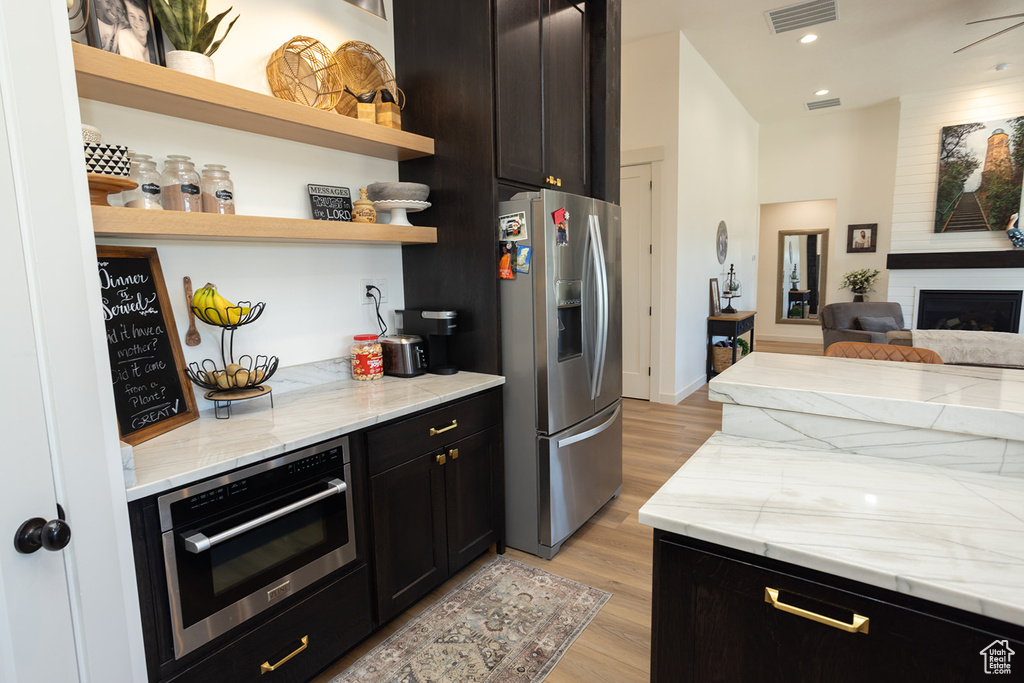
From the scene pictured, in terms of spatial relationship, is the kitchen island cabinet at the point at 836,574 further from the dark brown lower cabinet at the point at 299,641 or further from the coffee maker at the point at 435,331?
the coffee maker at the point at 435,331

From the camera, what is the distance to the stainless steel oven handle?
51.3 inches

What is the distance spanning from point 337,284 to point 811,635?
2127mm

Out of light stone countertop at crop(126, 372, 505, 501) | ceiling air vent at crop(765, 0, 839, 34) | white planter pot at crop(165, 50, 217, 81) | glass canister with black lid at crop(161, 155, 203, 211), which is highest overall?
ceiling air vent at crop(765, 0, 839, 34)

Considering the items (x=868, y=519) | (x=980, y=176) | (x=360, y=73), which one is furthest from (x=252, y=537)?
(x=980, y=176)

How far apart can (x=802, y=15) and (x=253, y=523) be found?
543 cm

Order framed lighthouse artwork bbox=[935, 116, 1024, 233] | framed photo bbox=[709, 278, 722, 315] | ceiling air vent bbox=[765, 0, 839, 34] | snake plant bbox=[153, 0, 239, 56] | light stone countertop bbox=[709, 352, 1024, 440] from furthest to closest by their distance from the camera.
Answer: framed lighthouse artwork bbox=[935, 116, 1024, 233], framed photo bbox=[709, 278, 722, 315], ceiling air vent bbox=[765, 0, 839, 34], snake plant bbox=[153, 0, 239, 56], light stone countertop bbox=[709, 352, 1024, 440]

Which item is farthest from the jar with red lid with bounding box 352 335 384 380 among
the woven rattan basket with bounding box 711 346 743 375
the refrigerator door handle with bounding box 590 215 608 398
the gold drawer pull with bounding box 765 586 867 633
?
the woven rattan basket with bounding box 711 346 743 375

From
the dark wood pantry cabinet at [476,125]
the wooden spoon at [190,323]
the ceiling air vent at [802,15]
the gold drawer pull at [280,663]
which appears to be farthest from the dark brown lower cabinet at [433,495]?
the ceiling air vent at [802,15]

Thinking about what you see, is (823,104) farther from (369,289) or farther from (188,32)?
(188,32)

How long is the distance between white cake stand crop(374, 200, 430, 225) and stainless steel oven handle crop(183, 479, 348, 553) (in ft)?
4.01

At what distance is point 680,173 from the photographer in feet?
15.7

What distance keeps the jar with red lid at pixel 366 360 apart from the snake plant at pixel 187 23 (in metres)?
1.21

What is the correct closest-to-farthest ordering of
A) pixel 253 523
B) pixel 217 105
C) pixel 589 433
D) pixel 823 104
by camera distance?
pixel 253 523
pixel 217 105
pixel 589 433
pixel 823 104

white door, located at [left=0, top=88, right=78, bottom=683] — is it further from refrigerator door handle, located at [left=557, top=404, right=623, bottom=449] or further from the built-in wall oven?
refrigerator door handle, located at [left=557, top=404, right=623, bottom=449]
